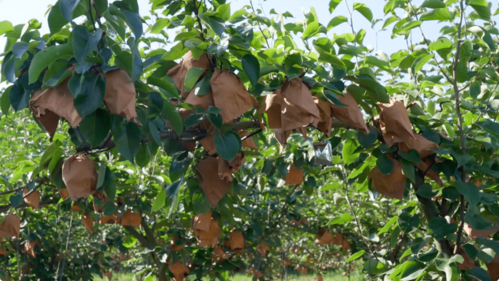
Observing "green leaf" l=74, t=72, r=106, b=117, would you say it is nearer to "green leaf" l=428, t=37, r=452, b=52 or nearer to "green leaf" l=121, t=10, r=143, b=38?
"green leaf" l=121, t=10, r=143, b=38

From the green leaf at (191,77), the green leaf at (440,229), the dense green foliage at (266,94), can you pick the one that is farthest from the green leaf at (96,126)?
the green leaf at (440,229)

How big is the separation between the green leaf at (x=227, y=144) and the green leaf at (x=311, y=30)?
317 mm

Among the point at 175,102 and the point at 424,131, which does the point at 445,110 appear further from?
the point at 175,102

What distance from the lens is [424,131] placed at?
149cm

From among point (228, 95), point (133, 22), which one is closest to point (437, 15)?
point (228, 95)

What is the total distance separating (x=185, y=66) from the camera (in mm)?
1229

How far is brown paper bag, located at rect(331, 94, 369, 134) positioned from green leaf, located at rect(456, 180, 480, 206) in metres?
0.33

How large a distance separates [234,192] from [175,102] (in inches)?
18.8

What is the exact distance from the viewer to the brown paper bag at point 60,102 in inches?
36.4

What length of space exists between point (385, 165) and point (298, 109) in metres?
0.48

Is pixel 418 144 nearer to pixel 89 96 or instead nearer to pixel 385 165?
pixel 385 165

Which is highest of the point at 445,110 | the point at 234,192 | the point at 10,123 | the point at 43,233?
the point at 445,110

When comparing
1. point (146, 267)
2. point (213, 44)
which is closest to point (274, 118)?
point (213, 44)

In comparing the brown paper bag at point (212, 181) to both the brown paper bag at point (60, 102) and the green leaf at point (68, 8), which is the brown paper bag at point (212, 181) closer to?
the brown paper bag at point (60, 102)
